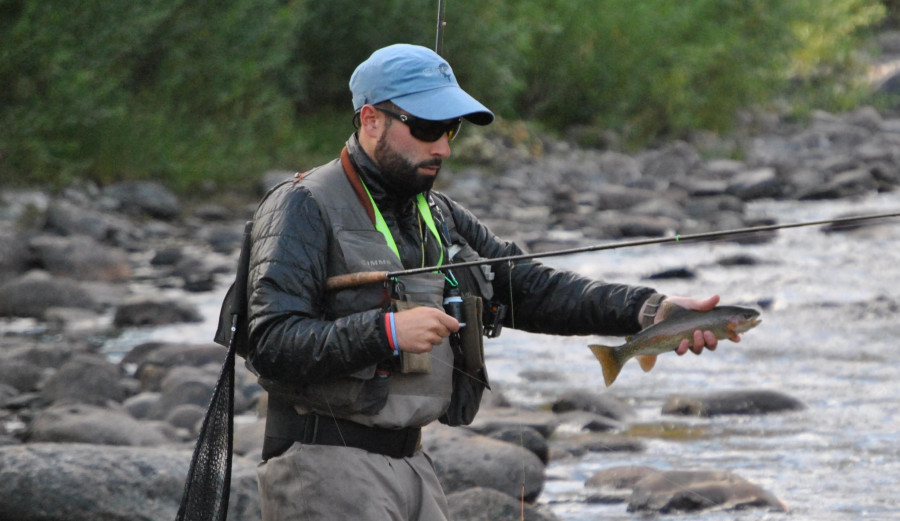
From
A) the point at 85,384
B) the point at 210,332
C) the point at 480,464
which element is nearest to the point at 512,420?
the point at 480,464

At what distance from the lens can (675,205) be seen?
16.4 meters

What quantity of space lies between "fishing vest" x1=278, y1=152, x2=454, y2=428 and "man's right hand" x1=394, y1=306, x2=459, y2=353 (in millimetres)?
140

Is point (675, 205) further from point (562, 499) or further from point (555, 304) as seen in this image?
point (555, 304)

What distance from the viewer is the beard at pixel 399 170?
9.80 ft

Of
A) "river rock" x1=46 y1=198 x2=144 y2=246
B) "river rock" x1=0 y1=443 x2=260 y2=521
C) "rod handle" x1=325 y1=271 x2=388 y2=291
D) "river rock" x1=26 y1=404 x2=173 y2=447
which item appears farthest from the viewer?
"river rock" x1=46 y1=198 x2=144 y2=246

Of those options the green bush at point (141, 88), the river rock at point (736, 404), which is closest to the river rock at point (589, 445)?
the river rock at point (736, 404)

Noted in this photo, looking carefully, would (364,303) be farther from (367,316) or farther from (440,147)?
(440,147)

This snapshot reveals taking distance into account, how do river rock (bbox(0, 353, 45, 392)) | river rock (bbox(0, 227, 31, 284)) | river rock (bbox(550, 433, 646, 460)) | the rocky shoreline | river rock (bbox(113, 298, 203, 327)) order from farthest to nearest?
river rock (bbox(0, 227, 31, 284)), river rock (bbox(113, 298, 203, 327)), river rock (bbox(0, 353, 45, 392)), river rock (bbox(550, 433, 646, 460)), the rocky shoreline

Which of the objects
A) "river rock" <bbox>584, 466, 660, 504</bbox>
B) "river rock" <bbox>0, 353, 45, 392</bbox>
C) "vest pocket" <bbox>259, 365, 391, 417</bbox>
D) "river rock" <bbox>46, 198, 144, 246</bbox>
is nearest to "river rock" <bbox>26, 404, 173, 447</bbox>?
"river rock" <bbox>0, 353, 45, 392</bbox>

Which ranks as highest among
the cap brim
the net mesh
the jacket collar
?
the cap brim

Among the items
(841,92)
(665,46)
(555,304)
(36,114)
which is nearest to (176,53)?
(36,114)

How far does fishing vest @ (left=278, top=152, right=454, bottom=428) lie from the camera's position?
289 cm

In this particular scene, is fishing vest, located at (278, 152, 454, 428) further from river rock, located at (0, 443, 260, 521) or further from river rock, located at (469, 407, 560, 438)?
river rock, located at (469, 407, 560, 438)

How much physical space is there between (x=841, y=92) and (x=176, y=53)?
712 inches
